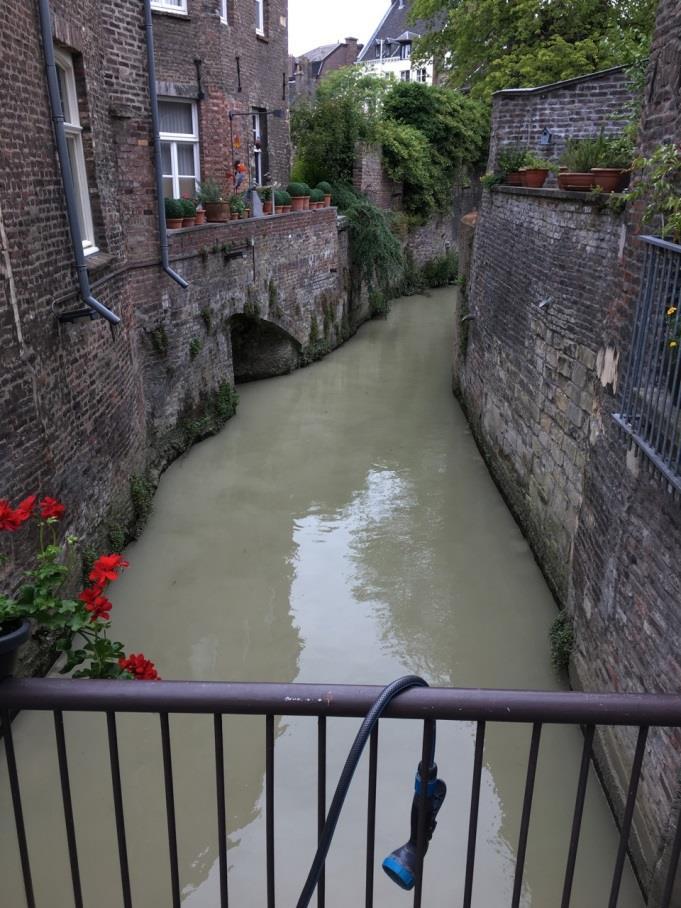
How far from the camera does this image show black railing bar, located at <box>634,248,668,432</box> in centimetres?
381

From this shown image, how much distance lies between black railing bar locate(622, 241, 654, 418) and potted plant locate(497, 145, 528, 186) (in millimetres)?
5863

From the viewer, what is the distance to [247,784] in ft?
16.0

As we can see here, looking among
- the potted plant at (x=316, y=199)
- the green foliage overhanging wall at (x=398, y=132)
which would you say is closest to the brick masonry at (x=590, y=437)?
the potted plant at (x=316, y=199)

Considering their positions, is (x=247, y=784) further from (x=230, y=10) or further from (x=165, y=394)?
(x=230, y=10)

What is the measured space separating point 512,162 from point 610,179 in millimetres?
3982

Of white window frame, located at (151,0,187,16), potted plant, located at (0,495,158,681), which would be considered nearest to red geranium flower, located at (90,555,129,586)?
potted plant, located at (0,495,158,681)

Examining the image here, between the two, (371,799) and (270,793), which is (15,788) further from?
(371,799)

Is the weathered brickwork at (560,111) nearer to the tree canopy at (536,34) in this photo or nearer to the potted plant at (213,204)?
the potted plant at (213,204)

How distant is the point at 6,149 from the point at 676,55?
14.3ft

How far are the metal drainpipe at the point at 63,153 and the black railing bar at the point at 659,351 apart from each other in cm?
421

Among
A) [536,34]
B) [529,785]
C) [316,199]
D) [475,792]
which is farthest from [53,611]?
[536,34]

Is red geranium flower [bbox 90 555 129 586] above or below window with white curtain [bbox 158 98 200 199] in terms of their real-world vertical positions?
below

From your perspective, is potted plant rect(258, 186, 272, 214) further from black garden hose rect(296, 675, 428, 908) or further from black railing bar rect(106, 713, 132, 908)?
black garden hose rect(296, 675, 428, 908)

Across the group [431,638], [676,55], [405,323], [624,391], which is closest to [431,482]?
[431,638]
